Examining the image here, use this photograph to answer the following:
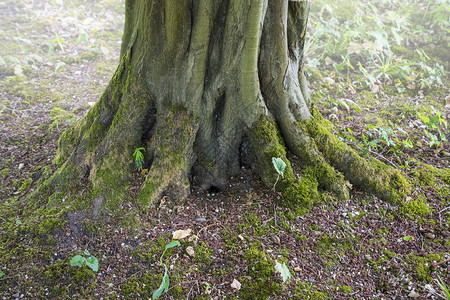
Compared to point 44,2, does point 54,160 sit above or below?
below

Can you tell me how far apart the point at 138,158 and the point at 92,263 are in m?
0.95

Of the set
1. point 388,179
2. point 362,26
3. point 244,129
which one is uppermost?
point 362,26

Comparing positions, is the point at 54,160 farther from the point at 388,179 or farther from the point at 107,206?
the point at 388,179

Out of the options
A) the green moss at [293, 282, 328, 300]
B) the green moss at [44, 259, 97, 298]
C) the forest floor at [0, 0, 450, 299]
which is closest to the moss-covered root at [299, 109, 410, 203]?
the forest floor at [0, 0, 450, 299]

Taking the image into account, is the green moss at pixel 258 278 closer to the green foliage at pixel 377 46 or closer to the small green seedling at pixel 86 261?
the small green seedling at pixel 86 261

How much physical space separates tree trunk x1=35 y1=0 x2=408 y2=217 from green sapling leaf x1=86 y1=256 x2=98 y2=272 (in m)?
0.53

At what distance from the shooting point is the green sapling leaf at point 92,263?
212 centimetres

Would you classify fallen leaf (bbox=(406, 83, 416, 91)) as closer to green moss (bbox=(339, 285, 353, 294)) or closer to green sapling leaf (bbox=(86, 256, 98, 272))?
green moss (bbox=(339, 285, 353, 294))

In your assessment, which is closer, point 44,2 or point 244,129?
point 244,129

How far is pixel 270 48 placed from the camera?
2625 millimetres

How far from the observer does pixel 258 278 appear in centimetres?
224

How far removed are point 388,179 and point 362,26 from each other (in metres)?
4.47

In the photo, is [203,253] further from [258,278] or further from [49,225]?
[49,225]

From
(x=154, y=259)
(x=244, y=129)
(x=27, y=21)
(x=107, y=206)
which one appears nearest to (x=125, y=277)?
(x=154, y=259)
